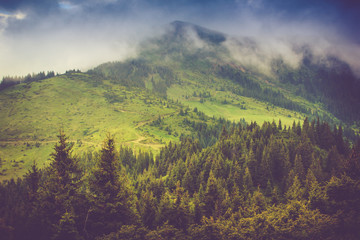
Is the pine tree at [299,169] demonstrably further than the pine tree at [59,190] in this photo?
Yes

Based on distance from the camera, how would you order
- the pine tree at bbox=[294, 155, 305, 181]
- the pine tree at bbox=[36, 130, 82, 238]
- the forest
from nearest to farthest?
the forest < the pine tree at bbox=[36, 130, 82, 238] < the pine tree at bbox=[294, 155, 305, 181]

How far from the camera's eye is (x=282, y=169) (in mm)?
85312

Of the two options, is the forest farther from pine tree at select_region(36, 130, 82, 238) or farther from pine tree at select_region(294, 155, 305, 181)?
pine tree at select_region(294, 155, 305, 181)

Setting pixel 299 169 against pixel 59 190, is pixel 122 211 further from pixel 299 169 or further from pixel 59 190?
pixel 299 169

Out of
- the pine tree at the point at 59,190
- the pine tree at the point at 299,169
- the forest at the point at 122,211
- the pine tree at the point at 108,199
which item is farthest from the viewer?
the pine tree at the point at 299,169

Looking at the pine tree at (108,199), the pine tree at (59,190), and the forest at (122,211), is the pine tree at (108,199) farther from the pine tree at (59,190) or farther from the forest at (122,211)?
the pine tree at (59,190)

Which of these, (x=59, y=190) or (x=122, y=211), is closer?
(x=59, y=190)

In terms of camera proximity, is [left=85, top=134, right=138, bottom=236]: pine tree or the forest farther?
[left=85, top=134, right=138, bottom=236]: pine tree

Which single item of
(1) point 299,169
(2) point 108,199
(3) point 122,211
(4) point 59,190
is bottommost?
(3) point 122,211

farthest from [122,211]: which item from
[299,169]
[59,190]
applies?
[299,169]

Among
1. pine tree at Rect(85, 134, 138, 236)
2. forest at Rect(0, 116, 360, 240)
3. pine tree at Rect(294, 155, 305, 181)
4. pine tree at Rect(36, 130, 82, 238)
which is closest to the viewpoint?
forest at Rect(0, 116, 360, 240)

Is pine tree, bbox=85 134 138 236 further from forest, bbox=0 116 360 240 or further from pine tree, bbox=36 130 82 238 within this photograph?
pine tree, bbox=36 130 82 238

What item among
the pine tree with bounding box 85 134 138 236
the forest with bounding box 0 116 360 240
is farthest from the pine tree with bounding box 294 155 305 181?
the pine tree with bounding box 85 134 138 236

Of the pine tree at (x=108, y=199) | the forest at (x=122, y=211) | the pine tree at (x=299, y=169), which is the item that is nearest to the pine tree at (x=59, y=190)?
the forest at (x=122, y=211)
